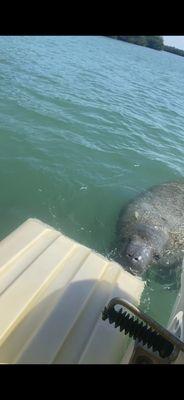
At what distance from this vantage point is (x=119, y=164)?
12281mm

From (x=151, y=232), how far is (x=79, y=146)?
4.76 meters

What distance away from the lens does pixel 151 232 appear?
846 cm

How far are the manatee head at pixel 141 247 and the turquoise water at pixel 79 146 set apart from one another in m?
0.40

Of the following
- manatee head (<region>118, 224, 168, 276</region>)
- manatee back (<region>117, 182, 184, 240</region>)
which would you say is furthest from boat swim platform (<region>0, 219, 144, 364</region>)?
manatee back (<region>117, 182, 184, 240</region>)

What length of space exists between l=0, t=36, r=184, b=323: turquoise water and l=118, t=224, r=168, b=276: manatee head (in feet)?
1.30

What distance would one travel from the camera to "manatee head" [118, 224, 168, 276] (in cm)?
743

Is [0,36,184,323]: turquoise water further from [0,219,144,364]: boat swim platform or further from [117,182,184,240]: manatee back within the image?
[0,219,144,364]: boat swim platform

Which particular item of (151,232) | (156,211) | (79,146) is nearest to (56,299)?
(151,232)

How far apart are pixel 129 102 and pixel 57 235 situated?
15.0m

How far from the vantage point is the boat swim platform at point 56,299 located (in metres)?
3.80

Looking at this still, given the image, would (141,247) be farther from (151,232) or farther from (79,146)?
(79,146)
